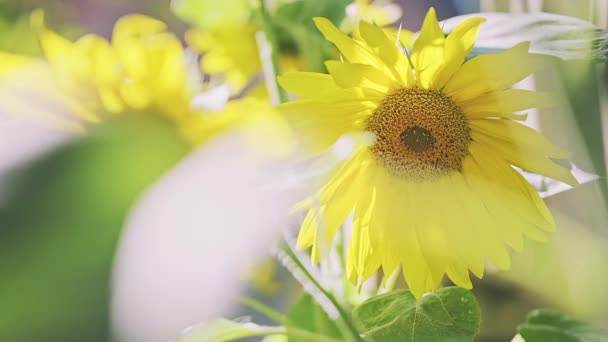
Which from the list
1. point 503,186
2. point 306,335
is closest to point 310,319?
point 306,335

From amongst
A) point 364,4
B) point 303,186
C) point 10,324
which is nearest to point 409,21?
point 364,4

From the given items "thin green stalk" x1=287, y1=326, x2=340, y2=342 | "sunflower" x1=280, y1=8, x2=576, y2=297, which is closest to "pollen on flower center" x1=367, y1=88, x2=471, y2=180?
"sunflower" x1=280, y1=8, x2=576, y2=297

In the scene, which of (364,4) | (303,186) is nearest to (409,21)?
(364,4)

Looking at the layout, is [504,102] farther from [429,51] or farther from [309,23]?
[309,23]

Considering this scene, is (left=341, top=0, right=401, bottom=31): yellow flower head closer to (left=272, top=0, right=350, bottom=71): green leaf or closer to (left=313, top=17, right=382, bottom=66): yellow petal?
(left=272, top=0, right=350, bottom=71): green leaf

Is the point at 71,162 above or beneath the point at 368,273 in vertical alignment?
above

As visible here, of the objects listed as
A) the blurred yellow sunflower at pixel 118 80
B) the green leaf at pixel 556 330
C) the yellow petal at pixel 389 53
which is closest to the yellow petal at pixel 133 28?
the blurred yellow sunflower at pixel 118 80

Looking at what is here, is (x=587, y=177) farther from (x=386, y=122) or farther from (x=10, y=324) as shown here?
(x=10, y=324)

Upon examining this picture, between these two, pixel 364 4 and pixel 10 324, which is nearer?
pixel 10 324

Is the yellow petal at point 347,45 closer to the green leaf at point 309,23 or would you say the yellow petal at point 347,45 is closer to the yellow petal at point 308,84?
the yellow petal at point 308,84
